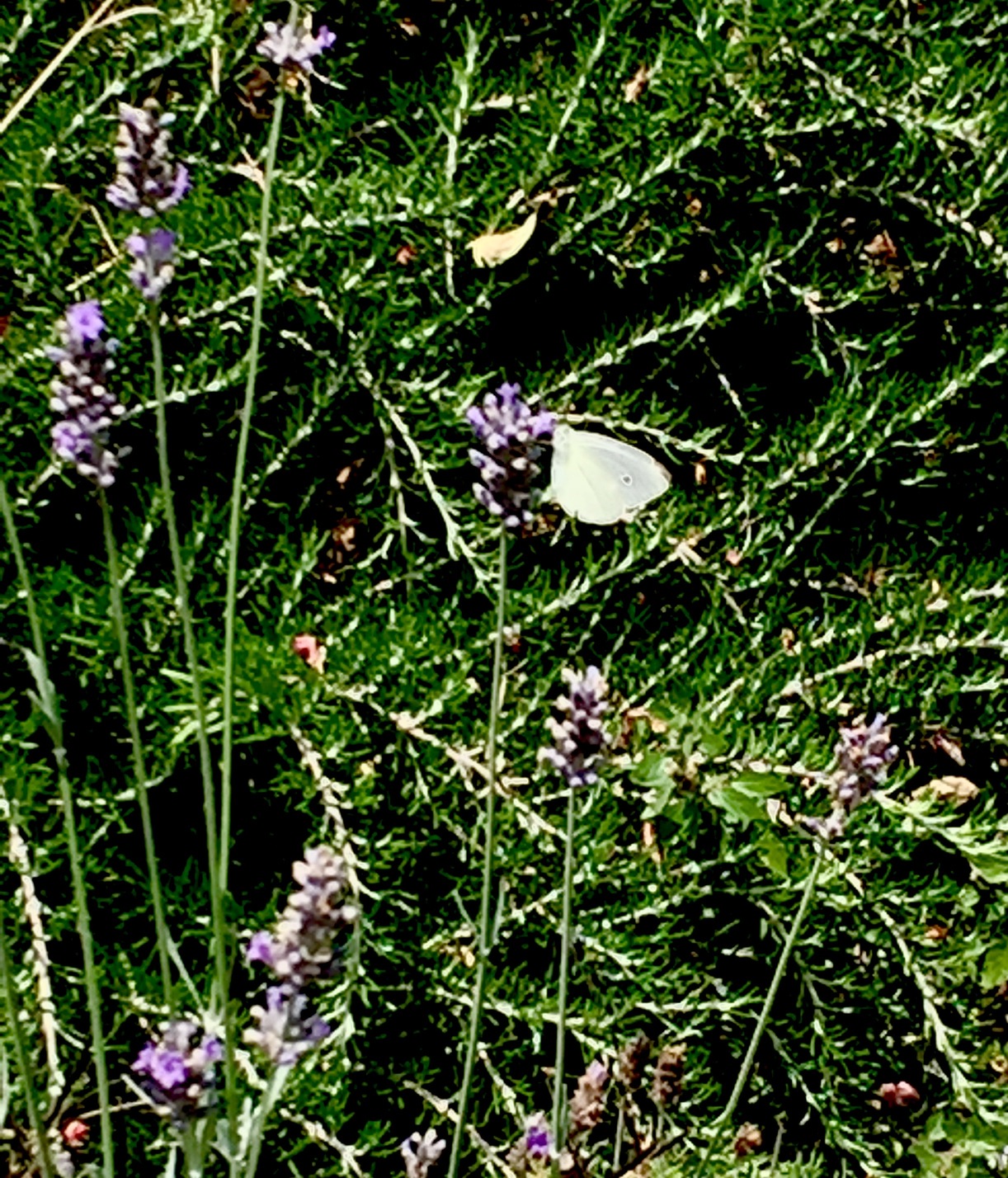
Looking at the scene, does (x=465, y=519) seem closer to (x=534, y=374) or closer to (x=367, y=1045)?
(x=534, y=374)

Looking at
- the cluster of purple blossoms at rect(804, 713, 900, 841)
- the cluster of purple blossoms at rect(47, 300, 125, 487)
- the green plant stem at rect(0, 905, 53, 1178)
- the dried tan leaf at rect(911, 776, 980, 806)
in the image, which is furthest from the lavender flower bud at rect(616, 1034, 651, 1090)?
the dried tan leaf at rect(911, 776, 980, 806)

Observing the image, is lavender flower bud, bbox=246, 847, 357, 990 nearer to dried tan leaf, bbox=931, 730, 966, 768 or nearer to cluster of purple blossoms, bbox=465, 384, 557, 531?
cluster of purple blossoms, bbox=465, 384, 557, 531

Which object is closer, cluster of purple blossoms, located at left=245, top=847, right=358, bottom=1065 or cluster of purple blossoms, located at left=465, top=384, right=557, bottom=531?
cluster of purple blossoms, located at left=245, top=847, right=358, bottom=1065

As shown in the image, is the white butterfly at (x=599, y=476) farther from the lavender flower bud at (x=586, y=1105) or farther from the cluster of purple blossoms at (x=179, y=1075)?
the cluster of purple blossoms at (x=179, y=1075)

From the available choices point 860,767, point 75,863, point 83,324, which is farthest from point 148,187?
point 860,767

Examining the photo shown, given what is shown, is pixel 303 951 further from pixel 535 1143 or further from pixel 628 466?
pixel 628 466

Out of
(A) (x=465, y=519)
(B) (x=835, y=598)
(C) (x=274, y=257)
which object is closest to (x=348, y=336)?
(C) (x=274, y=257)
